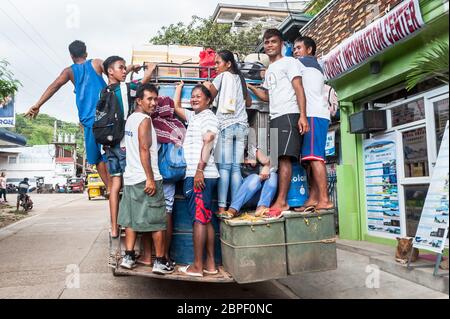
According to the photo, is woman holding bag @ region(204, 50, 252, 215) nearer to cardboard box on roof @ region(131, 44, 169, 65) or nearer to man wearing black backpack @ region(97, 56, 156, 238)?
man wearing black backpack @ region(97, 56, 156, 238)

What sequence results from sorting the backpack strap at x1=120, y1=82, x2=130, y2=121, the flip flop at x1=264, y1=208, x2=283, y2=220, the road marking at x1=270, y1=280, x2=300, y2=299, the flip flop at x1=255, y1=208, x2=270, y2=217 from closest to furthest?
the flip flop at x1=264, y1=208, x2=283, y2=220 → the flip flop at x1=255, y1=208, x2=270, y2=217 → the backpack strap at x1=120, y1=82, x2=130, y2=121 → the road marking at x1=270, y1=280, x2=300, y2=299

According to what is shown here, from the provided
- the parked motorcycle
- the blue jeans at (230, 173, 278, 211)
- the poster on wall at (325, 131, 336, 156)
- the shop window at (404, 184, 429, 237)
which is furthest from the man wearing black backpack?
the parked motorcycle

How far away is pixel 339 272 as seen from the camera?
5289 mm

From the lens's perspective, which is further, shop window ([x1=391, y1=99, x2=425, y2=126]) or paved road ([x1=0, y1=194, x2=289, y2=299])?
shop window ([x1=391, y1=99, x2=425, y2=126])

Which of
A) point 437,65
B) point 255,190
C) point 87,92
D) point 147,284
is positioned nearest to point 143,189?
point 255,190

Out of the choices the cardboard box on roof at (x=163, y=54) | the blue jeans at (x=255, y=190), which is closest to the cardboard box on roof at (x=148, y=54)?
the cardboard box on roof at (x=163, y=54)

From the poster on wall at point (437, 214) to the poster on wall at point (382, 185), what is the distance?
6.81ft

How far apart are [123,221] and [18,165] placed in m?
49.6

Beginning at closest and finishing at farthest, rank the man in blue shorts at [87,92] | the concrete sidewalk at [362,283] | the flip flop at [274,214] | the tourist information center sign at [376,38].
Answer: the flip flop at [274,214] < the concrete sidewalk at [362,283] < the man in blue shorts at [87,92] < the tourist information center sign at [376,38]

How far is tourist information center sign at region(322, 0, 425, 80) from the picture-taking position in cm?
537

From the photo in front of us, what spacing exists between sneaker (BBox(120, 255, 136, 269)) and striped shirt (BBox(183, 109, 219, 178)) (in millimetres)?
934

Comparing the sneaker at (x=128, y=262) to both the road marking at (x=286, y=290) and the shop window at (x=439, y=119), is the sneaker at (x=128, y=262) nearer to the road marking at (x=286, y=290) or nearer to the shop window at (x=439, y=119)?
the road marking at (x=286, y=290)

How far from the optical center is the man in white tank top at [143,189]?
Answer: 360 centimetres
